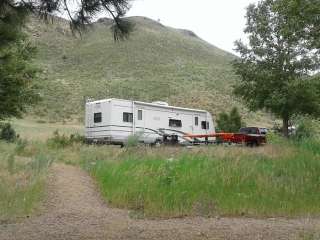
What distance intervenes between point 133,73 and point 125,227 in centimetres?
5423

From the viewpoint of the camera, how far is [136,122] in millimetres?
25859

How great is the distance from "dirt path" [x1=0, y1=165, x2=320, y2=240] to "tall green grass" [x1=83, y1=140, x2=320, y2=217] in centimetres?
51

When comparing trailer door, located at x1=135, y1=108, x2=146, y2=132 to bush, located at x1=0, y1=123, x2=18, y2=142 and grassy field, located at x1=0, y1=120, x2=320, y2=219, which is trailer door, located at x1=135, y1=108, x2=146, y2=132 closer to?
→ bush, located at x1=0, y1=123, x2=18, y2=142

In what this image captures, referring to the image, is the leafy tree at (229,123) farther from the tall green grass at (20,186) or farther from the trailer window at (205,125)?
the tall green grass at (20,186)

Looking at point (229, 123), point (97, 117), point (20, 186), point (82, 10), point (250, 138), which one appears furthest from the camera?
point (229, 123)

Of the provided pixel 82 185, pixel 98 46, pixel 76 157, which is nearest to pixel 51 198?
pixel 82 185

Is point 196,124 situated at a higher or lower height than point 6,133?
higher

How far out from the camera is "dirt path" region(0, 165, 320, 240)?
6383mm

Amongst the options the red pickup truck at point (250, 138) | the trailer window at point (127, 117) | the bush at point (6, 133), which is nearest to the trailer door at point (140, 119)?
the trailer window at point (127, 117)

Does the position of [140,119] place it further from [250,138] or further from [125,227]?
[125,227]

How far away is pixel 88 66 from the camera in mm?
62688

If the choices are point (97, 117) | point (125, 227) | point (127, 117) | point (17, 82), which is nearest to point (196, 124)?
point (127, 117)

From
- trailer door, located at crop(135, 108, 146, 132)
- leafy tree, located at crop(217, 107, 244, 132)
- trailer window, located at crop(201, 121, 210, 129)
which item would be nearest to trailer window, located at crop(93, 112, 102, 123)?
trailer door, located at crop(135, 108, 146, 132)

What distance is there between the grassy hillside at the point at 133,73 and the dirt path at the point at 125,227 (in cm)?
3379
